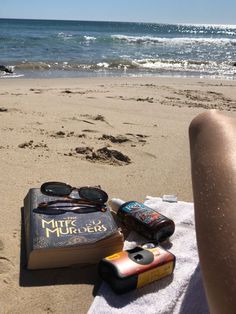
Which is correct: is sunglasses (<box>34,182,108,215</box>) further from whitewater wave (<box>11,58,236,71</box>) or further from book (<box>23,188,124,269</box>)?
whitewater wave (<box>11,58,236,71</box>)

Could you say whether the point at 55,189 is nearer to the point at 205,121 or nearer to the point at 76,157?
the point at 205,121

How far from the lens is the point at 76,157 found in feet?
10.4

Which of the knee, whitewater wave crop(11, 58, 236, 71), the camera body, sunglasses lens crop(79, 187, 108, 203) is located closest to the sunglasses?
sunglasses lens crop(79, 187, 108, 203)

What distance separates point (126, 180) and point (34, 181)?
0.58 m

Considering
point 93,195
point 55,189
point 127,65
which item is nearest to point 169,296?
point 93,195

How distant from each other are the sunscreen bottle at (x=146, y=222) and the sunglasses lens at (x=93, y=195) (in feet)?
0.39

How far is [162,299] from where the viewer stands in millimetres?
1601

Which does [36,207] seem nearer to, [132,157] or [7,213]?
[7,213]

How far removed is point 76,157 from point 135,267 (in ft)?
5.42

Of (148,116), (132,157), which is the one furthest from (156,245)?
(148,116)

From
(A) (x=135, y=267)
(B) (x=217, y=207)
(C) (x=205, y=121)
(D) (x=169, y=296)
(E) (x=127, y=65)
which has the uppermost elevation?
(C) (x=205, y=121)

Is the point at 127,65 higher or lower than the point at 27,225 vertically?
lower

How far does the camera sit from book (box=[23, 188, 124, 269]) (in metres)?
1.73

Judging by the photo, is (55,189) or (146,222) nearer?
(146,222)
